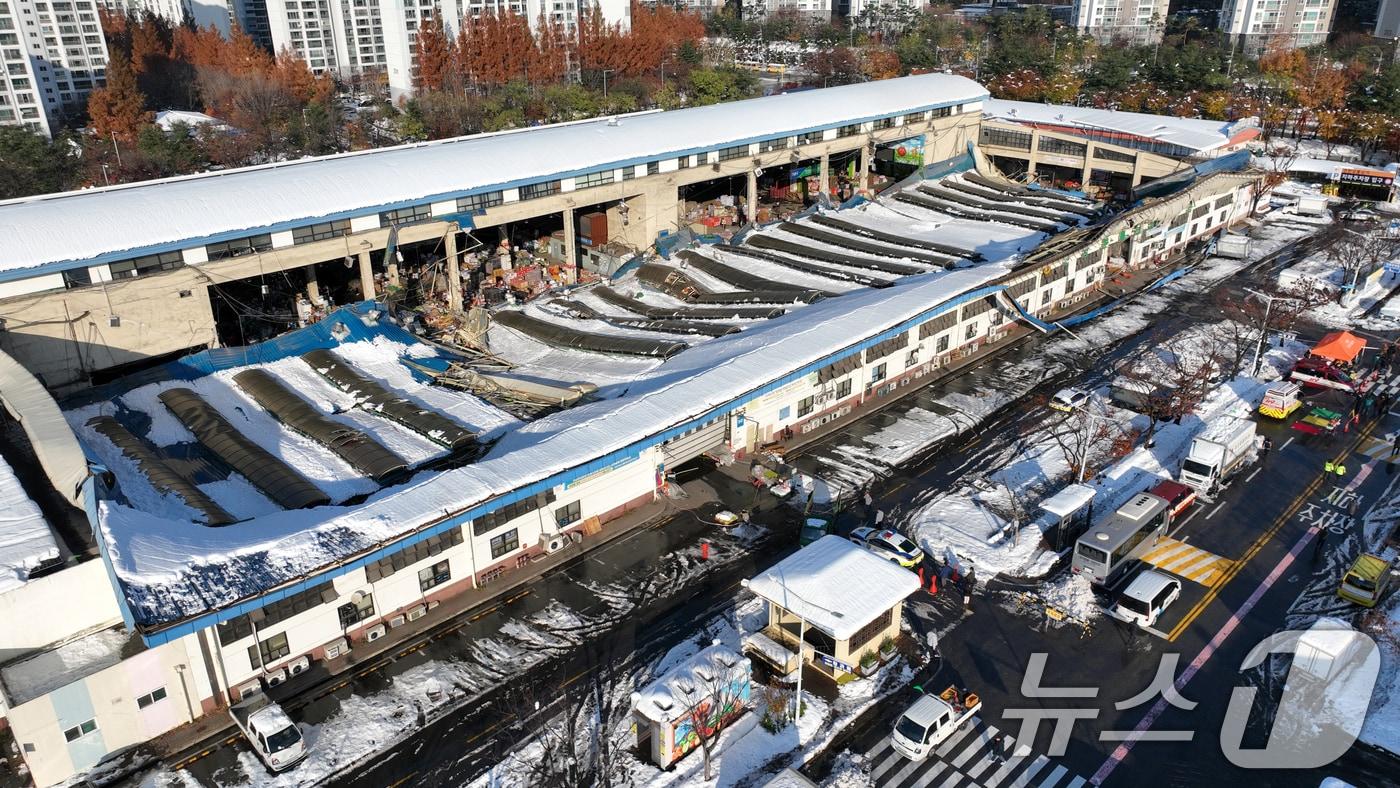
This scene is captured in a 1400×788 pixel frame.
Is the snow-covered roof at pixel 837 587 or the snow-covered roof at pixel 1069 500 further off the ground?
the snow-covered roof at pixel 837 587

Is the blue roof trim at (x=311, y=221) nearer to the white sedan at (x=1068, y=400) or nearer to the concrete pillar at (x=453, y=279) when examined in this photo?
the concrete pillar at (x=453, y=279)

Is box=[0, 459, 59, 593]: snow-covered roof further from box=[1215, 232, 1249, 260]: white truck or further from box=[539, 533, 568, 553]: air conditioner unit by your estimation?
box=[1215, 232, 1249, 260]: white truck

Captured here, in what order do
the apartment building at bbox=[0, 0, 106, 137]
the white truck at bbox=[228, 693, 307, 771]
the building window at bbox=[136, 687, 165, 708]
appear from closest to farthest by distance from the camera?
the white truck at bbox=[228, 693, 307, 771], the building window at bbox=[136, 687, 165, 708], the apartment building at bbox=[0, 0, 106, 137]

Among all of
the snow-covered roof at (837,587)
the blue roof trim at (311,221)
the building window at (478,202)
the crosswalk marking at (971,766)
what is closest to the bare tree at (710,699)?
the snow-covered roof at (837,587)

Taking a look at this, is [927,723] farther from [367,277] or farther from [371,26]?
[371,26]

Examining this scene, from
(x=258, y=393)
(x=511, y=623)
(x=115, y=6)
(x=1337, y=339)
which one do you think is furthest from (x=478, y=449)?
(x=115, y=6)

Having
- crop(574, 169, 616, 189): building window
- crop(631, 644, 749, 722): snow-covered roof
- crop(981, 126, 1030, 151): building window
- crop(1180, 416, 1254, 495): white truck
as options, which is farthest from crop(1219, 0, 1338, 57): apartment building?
crop(631, 644, 749, 722): snow-covered roof
